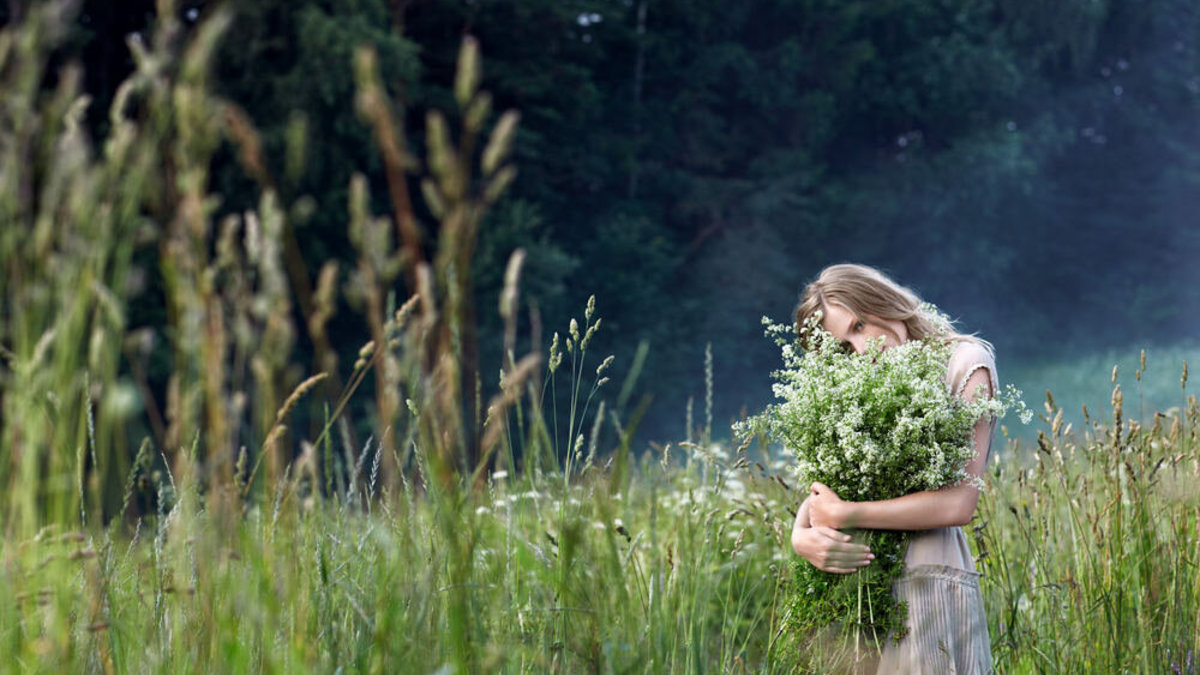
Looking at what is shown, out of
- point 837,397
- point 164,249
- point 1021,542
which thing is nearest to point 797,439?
point 837,397

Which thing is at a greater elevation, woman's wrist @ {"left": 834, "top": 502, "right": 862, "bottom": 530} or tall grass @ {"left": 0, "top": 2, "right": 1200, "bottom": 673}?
tall grass @ {"left": 0, "top": 2, "right": 1200, "bottom": 673}

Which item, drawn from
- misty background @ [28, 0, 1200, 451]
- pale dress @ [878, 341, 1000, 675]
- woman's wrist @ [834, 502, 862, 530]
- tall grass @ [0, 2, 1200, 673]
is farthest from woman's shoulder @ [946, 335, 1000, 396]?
misty background @ [28, 0, 1200, 451]

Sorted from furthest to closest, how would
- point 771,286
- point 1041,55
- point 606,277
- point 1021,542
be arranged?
point 1041,55 → point 771,286 → point 606,277 → point 1021,542

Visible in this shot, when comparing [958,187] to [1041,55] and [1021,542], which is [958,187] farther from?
[1021,542]

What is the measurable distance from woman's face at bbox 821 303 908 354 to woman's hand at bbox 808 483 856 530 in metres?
0.41

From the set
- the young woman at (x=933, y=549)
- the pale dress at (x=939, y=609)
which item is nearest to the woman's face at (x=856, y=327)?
the young woman at (x=933, y=549)

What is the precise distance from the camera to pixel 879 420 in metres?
2.46

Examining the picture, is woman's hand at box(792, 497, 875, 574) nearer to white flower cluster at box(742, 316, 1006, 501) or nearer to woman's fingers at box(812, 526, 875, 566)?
woman's fingers at box(812, 526, 875, 566)

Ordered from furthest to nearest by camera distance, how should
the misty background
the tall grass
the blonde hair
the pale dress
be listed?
the misty background → the blonde hair → the pale dress → the tall grass

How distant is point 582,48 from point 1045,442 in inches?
775

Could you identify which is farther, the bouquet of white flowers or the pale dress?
the pale dress

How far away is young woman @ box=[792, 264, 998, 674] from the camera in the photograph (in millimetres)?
2486

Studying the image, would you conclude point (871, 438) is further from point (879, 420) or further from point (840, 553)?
point (840, 553)

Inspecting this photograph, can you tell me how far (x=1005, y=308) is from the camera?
31.4 m
